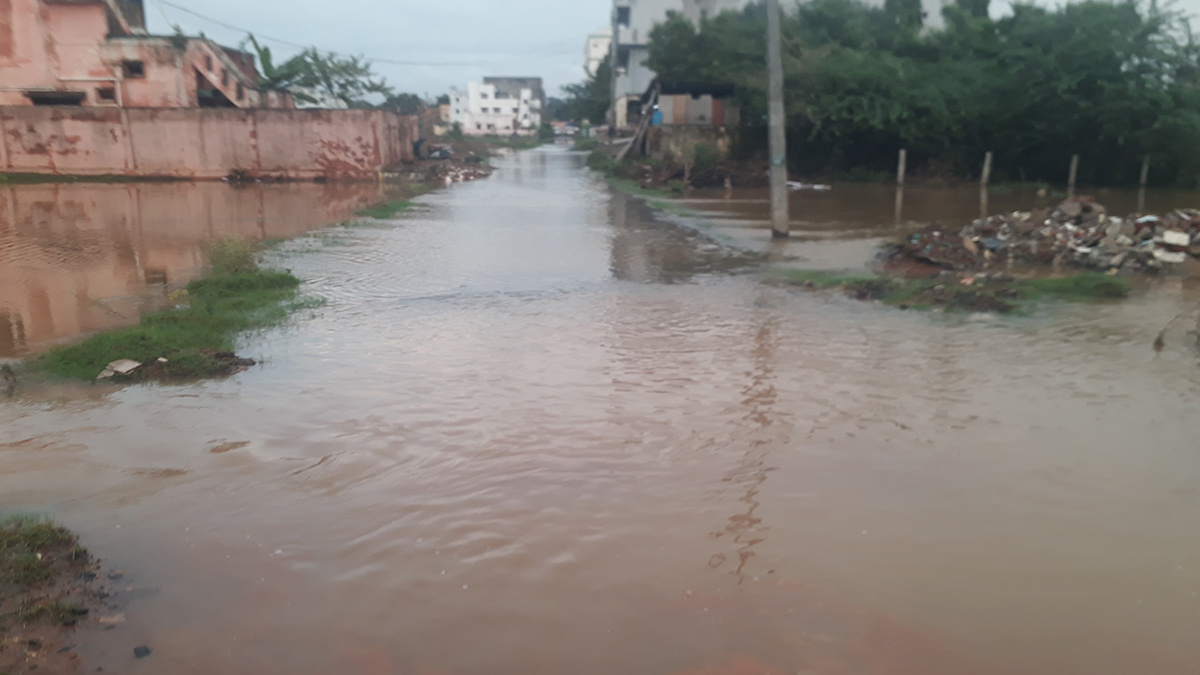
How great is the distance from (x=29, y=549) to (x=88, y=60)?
34468 mm

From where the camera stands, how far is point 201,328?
8258 mm

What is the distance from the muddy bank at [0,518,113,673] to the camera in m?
3.23

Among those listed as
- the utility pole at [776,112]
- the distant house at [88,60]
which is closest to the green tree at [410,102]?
the distant house at [88,60]

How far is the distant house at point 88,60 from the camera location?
103ft

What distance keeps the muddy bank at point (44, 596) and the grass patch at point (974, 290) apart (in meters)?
8.38

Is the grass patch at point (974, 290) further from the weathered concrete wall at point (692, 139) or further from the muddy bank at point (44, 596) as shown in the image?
the weathered concrete wall at point (692, 139)

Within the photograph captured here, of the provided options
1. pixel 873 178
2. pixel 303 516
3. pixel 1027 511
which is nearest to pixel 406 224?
pixel 303 516

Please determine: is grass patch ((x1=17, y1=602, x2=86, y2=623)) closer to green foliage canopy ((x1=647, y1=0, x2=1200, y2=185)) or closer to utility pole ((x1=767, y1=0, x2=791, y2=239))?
utility pole ((x1=767, y1=0, x2=791, y2=239))

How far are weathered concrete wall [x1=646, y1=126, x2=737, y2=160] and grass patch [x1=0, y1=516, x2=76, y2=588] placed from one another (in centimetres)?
3008

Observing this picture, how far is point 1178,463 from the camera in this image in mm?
5188

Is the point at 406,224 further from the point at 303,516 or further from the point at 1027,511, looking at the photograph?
the point at 1027,511

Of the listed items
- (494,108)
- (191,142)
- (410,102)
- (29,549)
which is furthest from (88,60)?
(494,108)

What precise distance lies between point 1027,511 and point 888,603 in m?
1.36

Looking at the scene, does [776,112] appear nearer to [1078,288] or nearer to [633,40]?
[1078,288]
